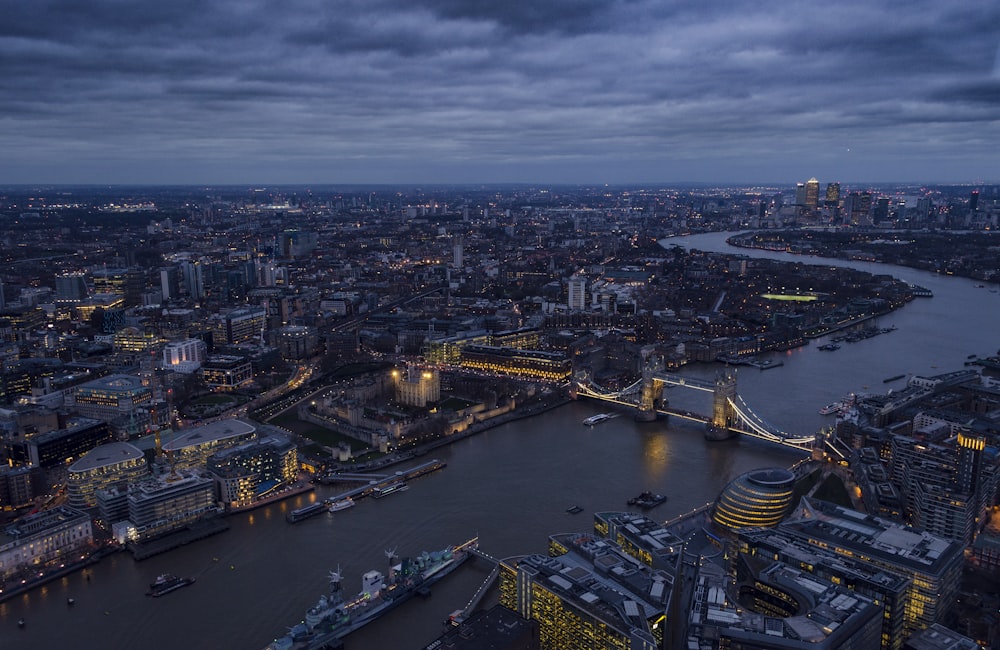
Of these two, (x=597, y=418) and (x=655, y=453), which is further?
(x=597, y=418)

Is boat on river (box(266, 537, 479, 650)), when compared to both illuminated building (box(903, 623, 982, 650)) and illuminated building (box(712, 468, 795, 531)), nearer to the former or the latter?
illuminated building (box(712, 468, 795, 531))

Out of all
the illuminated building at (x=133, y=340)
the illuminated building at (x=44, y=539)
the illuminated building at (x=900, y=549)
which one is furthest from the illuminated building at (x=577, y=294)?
the illuminated building at (x=44, y=539)

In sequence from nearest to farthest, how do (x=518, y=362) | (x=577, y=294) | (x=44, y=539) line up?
1. (x=44, y=539)
2. (x=518, y=362)
3. (x=577, y=294)

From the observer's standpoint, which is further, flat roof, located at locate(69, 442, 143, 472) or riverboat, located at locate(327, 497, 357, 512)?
flat roof, located at locate(69, 442, 143, 472)

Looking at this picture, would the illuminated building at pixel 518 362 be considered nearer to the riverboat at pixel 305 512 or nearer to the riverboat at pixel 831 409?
the riverboat at pixel 831 409

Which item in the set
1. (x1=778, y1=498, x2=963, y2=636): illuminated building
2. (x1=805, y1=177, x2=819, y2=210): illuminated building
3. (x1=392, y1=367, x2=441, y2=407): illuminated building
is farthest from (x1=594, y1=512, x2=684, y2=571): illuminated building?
(x1=805, y1=177, x2=819, y2=210): illuminated building

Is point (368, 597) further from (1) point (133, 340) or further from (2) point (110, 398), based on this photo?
(1) point (133, 340)

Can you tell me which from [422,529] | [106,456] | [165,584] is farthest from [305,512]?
[106,456]
